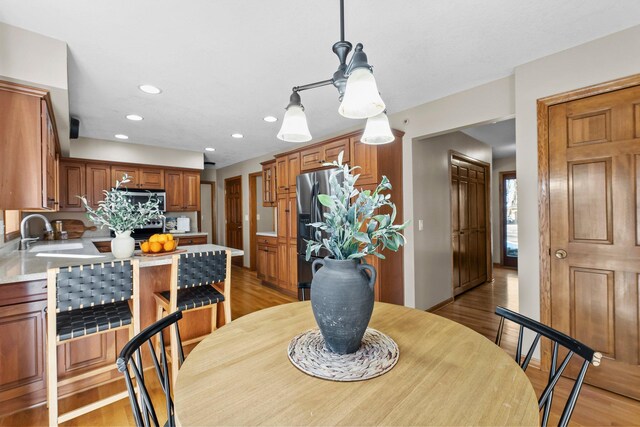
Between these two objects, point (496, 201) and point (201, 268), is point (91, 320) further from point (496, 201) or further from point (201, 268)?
point (496, 201)

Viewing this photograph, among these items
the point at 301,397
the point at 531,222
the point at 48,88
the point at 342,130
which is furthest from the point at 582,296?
the point at 48,88

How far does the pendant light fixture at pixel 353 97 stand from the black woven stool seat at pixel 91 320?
1.51 meters

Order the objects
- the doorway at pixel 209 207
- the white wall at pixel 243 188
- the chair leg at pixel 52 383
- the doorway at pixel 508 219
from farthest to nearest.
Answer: the doorway at pixel 209 207 < the doorway at pixel 508 219 < the white wall at pixel 243 188 < the chair leg at pixel 52 383

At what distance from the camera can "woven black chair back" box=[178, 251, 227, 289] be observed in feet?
6.59

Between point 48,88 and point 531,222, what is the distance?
3638 millimetres

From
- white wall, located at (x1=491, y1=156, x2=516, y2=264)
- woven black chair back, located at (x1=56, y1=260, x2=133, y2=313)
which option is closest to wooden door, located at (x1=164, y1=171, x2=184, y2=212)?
woven black chair back, located at (x1=56, y1=260, x2=133, y2=313)

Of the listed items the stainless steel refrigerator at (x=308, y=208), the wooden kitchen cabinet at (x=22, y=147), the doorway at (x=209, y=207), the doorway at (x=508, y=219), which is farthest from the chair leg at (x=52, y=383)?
the doorway at (x=508, y=219)

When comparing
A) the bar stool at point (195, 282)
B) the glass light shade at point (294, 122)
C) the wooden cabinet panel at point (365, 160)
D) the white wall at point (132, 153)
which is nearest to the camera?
the glass light shade at point (294, 122)

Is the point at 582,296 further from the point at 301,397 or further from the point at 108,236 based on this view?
the point at 108,236

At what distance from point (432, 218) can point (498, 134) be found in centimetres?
199

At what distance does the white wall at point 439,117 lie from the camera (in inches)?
98.6

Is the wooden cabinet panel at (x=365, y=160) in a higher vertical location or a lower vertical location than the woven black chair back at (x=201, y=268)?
higher

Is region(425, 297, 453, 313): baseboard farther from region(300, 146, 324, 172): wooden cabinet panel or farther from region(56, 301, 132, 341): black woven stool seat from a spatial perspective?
region(56, 301, 132, 341): black woven stool seat

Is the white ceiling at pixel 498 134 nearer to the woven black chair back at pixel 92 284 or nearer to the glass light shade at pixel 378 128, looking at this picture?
the glass light shade at pixel 378 128
